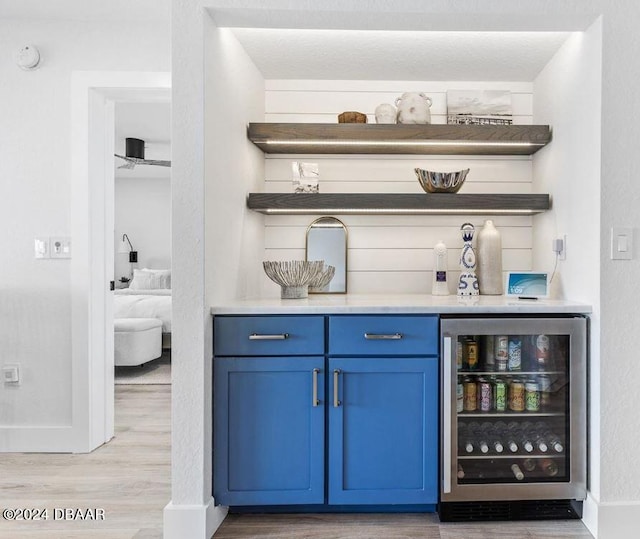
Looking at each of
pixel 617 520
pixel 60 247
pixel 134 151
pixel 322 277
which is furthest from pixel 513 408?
pixel 134 151

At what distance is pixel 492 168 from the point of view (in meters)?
2.66

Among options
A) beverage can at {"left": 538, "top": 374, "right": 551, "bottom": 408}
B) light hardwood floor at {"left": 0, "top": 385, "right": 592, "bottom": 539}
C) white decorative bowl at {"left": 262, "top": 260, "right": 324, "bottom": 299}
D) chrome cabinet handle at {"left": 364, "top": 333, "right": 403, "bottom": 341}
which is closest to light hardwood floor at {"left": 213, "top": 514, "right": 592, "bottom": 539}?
light hardwood floor at {"left": 0, "top": 385, "right": 592, "bottom": 539}

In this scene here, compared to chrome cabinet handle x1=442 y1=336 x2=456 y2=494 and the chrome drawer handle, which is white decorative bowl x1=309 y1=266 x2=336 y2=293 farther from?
chrome cabinet handle x1=442 y1=336 x2=456 y2=494

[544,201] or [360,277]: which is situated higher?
[544,201]

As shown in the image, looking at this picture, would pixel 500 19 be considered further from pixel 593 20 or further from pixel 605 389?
pixel 605 389

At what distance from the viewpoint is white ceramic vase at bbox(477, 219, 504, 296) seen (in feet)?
Answer: 8.16

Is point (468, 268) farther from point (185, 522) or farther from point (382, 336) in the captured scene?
point (185, 522)

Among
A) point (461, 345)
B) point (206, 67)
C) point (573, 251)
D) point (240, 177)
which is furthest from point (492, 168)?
point (206, 67)

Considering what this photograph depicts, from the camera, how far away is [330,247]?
8.68 ft

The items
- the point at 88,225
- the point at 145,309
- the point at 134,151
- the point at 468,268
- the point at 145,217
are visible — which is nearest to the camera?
the point at 468,268

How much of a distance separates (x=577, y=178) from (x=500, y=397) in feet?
3.47

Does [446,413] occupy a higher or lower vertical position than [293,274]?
lower

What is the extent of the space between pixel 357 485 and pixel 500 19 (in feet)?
6.79

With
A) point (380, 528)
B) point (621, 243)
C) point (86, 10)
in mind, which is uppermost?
point (86, 10)
